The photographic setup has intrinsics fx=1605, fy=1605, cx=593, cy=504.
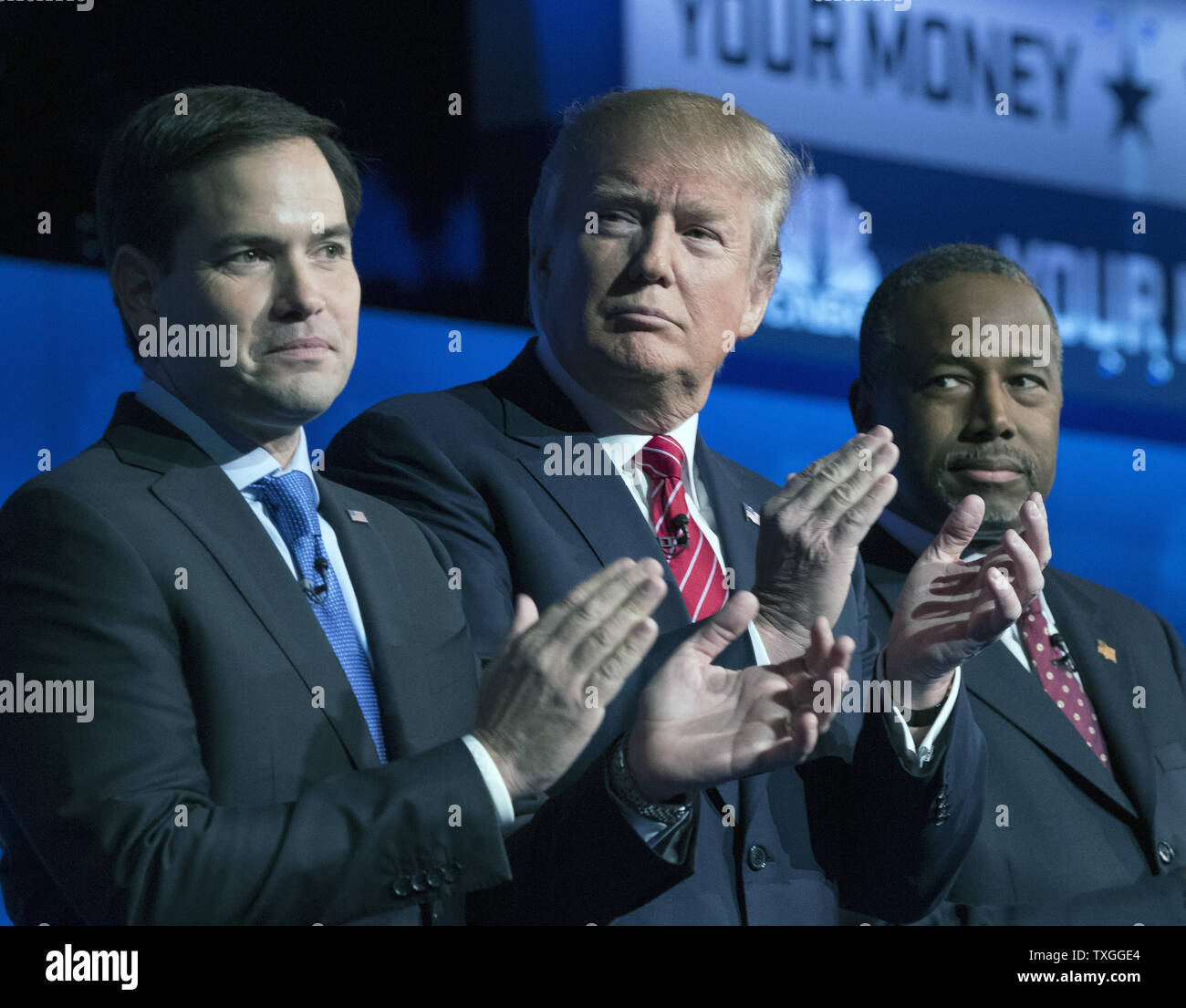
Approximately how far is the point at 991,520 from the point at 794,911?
1070 millimetres

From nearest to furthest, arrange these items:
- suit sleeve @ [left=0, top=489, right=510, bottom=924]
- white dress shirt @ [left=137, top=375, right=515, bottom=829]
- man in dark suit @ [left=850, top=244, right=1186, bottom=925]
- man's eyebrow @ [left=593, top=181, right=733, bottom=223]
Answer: suit sleeve @ [left=0, top=489, right=510, bottom=924] → white dress shirt @ [left=137, top=375, right=515, bottom=829] → man's eyebrow @ [left=593, top=181, right=733, bottom=223] → man in dark suit @ [left=850, top=244, right=1186, bottom=925]

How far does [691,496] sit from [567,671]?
84 cm

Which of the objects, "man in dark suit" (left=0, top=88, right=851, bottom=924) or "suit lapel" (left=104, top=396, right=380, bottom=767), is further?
"suit lapel" (left=104, top=396, right=380, bottom=767)

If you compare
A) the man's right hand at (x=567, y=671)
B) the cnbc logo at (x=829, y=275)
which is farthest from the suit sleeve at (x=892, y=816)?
the cnbc logo at (x=829, y=275)

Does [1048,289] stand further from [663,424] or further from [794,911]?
[794,911]

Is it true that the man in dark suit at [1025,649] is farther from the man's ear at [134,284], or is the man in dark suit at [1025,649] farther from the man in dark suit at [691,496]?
the man's ear at [134,284]

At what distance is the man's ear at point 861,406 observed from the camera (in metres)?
3.42

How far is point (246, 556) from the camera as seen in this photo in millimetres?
2174

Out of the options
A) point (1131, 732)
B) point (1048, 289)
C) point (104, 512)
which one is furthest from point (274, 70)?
point (1131, 732)

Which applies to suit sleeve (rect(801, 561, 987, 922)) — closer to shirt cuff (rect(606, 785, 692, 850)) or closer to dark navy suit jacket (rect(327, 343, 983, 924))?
dark navy suit jacket (rect(327, 343, 983, 924))

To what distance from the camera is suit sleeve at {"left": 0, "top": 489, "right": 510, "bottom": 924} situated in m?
1.98

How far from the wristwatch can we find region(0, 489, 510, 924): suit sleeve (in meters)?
0.23

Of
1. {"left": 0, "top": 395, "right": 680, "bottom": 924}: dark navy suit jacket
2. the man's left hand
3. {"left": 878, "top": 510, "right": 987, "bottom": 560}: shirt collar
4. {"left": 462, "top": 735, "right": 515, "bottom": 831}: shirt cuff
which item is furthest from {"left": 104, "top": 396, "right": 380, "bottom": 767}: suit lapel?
{"left": 878, "top": 510, "right": 987, "bottom": 560}: shirt collar

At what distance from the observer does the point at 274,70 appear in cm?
316
